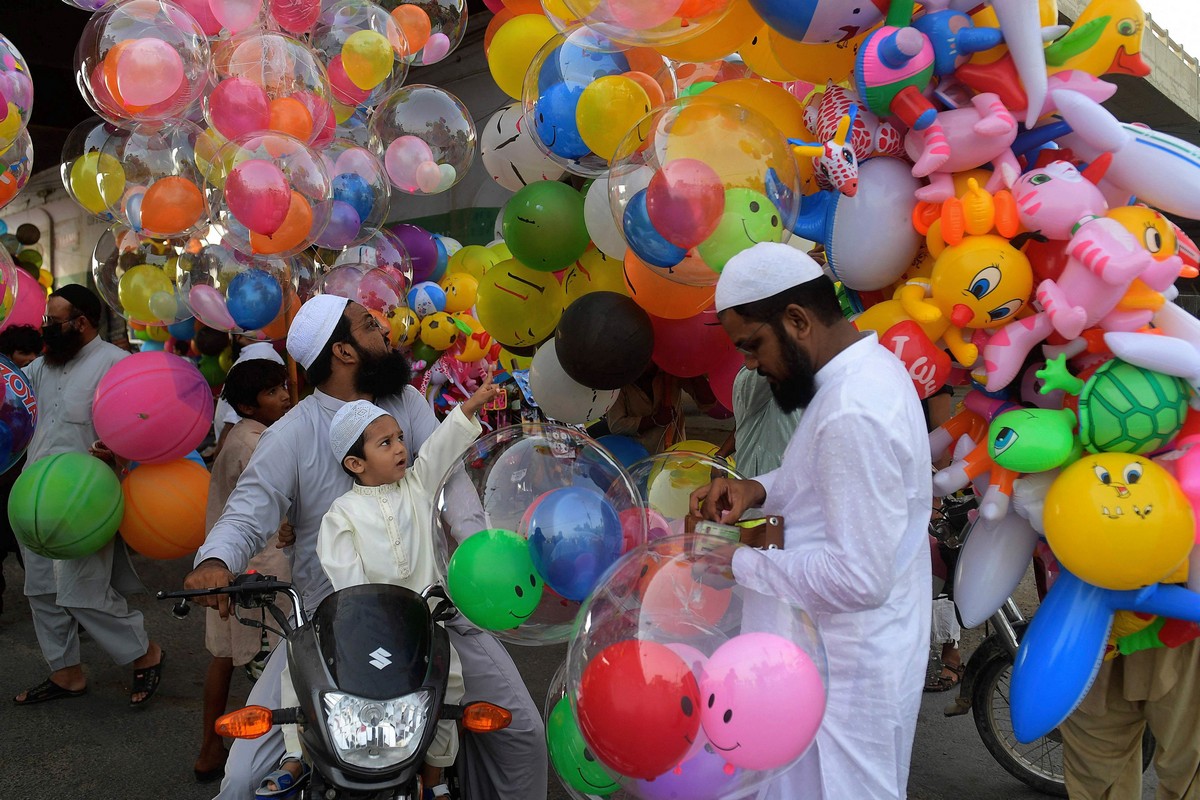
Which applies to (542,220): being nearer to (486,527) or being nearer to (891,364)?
(486,527)

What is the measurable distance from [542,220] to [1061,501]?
2.08 meters

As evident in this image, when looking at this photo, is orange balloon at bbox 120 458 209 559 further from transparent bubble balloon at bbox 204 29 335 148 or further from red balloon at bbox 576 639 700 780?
red balloon at bbox 576 639 700 780

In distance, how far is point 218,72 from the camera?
4.57 metres

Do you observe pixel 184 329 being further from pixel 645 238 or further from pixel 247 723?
pixel 247 723

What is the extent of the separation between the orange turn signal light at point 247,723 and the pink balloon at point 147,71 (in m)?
3.21

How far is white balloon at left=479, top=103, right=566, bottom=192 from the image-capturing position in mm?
A: 4074

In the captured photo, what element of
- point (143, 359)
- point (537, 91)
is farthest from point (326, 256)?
point (537, 91)

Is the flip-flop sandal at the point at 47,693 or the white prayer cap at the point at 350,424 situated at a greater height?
the white prayer cap at the point at 350,424

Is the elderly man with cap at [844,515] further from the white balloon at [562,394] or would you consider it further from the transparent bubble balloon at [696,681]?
the white balloon at [562,394]

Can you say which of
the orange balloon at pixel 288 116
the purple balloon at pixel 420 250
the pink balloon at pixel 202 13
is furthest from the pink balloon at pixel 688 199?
the purple balloon at pixel 420 250

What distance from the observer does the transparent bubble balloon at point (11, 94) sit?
391cm

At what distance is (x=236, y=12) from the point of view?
178 inches

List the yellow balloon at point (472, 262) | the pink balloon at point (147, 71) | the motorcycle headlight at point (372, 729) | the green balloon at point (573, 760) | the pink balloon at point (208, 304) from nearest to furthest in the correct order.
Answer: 1. the motorcycle headlight at point (372, 729)
2. the green balloon at point (573, 760)
3. the pink balloon at point (147, 71)
4. the pink balloon at point (208, 304)
5. the yellow balloon at point (472, 262)

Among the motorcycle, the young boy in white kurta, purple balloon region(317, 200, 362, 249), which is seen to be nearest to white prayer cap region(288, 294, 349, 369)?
the young boy in white kurta
